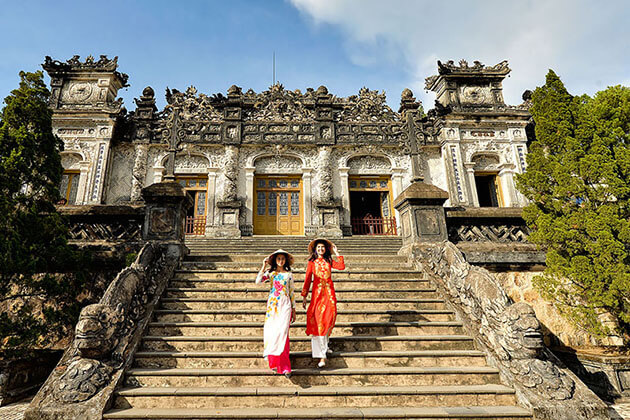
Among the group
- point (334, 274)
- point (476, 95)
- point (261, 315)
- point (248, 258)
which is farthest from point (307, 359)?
point (476, 95)

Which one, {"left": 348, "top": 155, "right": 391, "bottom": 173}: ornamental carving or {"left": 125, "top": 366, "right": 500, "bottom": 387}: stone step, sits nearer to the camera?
{"left": 125, "top": 366, "right": 500, "bottom": 387}: stone step

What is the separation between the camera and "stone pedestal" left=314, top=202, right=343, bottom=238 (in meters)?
12.6

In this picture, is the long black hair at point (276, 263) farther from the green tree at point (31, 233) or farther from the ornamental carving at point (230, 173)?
the ornamental carving at point (230, 173)

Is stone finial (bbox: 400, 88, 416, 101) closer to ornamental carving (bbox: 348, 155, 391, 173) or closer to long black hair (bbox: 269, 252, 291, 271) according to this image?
ornamental carving (bbox: 348, 155, 391, 173)

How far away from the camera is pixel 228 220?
12.7m

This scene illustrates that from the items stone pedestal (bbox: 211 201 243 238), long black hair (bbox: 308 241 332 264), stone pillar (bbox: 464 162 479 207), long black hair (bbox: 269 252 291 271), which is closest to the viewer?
long black hair (bbox: 269 252 291 271)

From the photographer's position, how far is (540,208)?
5.90 meters

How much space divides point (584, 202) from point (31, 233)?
8.27 metres

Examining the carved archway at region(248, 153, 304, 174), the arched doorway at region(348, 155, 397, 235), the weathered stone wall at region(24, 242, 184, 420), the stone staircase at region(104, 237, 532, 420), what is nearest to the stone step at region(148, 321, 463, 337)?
the stone staircase at region(104, 237, 532, 420)

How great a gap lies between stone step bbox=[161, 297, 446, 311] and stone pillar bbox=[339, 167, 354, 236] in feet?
26.2

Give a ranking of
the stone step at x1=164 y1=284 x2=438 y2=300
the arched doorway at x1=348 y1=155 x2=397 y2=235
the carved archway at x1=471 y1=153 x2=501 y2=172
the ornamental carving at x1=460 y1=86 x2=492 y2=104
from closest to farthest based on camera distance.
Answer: the stone step at x1=164 y1=284 x2=438 y2=300
the arched doorway at x1=348 y1=155 x2=397 y2=235
the carved archway at x1=471 y1=153 x2=501 y2=172
the ornamental carving at x1=460 y1=86 x2=492 y2=104

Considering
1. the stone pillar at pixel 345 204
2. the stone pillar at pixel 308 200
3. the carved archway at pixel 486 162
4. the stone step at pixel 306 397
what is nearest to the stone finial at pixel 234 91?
the stone pillar at pixel 308 200

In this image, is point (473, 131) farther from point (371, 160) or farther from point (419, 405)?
point (419, 405)

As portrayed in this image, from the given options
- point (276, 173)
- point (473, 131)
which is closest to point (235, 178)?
point (276, 173)
